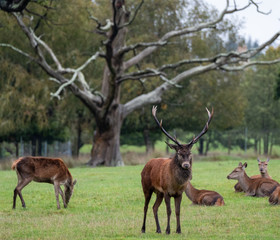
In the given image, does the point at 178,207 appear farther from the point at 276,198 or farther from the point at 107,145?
the point at 107,145

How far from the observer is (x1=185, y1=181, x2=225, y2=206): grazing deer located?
12.7 m

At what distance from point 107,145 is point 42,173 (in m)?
18.2

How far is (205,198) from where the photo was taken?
12.8m

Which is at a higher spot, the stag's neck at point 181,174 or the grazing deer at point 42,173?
the stag's neck at point 181,174

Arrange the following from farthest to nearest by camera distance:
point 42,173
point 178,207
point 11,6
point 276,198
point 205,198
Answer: point 42,173, point 205,198, point 11,6, point 276,198, point 178,207

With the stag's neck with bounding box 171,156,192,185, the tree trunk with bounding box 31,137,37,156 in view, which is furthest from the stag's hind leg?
the tree trunk with bounding box 31,137,37,156

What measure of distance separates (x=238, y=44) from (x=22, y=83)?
57.3 ft

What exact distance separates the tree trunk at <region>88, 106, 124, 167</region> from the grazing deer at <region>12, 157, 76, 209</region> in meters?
17.7

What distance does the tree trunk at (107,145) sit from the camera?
3123 cm

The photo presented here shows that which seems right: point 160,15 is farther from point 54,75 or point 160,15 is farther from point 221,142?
point 221,142

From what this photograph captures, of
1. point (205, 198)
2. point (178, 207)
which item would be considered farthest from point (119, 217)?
point (178, 207)

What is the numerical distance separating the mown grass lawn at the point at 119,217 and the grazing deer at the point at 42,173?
1.43 ft

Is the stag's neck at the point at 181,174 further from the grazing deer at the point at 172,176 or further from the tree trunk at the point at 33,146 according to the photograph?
the tree trunk at the point at 33,146

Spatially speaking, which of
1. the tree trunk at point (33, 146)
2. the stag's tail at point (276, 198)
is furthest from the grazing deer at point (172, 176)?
the tree trunk at point (33, 146)
